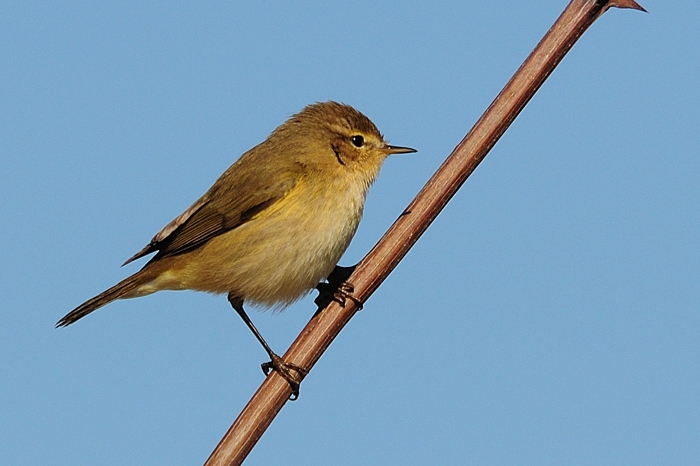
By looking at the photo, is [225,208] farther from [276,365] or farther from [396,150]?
[276,365]

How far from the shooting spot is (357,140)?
5.78 metres

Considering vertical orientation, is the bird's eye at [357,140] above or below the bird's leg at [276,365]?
above

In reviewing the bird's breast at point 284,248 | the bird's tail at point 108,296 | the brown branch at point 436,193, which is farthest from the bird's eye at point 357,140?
the brown branch at point 436,193

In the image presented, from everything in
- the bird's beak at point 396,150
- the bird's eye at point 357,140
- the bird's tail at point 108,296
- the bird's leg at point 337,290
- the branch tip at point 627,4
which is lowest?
the bird's tail at point 108,296

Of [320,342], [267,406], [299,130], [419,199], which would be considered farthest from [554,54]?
[299,130]

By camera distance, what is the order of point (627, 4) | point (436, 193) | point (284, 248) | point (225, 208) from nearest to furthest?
point (627, 4)
point (436, 193)
point (284, 248)
point (225, 208)

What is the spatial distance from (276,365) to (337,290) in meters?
0.47


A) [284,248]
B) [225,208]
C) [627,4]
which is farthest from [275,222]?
[627,4]

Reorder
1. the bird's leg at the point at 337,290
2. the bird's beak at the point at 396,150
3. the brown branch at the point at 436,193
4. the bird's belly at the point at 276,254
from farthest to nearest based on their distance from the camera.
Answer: the bird's beak at the point at 396,150, the bird's belly at the point at 276,254, the bird's leg at the point at 337,290, the brown branch at the point at 436,193

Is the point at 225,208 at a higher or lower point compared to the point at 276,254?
higher

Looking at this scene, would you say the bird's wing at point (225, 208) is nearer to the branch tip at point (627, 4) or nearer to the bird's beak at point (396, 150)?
the bird's beak at point (396, 150)

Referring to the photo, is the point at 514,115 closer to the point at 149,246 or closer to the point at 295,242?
the point at 295,242

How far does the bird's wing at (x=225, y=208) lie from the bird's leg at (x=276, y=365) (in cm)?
48

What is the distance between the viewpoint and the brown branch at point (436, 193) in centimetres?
325
